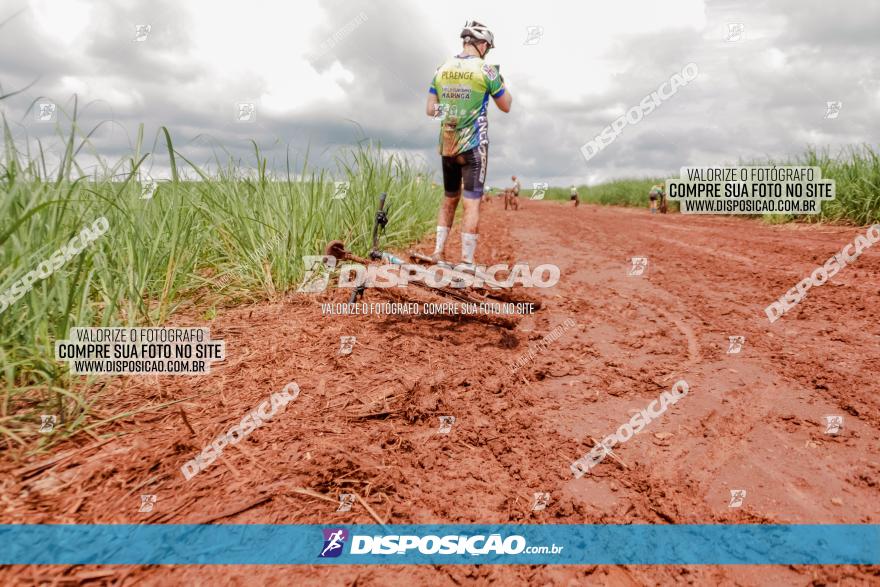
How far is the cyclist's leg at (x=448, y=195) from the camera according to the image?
4.27 meters

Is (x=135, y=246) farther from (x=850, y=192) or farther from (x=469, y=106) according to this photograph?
(x=850, y=192)

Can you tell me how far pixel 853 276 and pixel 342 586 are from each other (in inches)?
231

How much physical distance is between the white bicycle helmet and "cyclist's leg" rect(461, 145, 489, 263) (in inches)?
38.0

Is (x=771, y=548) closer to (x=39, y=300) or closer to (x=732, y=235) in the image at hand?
(x=39, y=300)

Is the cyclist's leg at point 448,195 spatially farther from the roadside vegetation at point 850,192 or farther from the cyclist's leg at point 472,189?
the roadside vegetation at point 850,192

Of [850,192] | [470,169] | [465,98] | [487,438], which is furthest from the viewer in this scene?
[850,192]

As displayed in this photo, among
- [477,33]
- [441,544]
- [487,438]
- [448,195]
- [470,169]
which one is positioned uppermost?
[477,33]

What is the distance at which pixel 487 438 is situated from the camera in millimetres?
2008

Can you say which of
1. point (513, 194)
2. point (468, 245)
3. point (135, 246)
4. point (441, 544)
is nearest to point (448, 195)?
point (468, 245)

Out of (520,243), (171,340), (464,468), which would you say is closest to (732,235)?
(520,243)

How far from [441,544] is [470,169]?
11.2 ft

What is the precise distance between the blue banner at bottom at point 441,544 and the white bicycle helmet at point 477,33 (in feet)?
13.3

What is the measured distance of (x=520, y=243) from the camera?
8422 millimetres

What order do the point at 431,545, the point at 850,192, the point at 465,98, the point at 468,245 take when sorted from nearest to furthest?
the point at 431,545 → the point at 465,98 → the point at 468,245 → the point at 850,192
